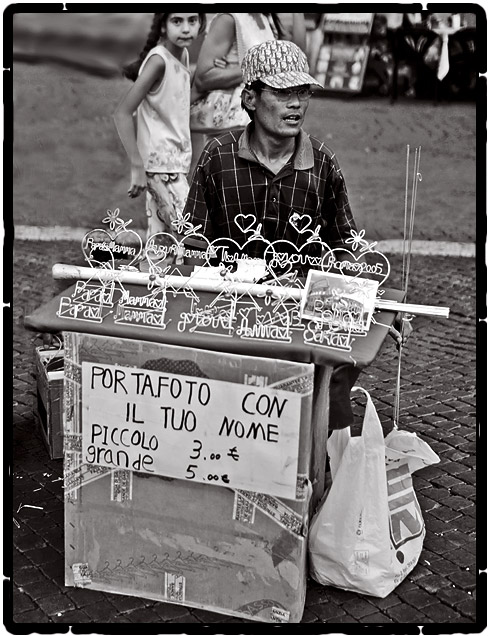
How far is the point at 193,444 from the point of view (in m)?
3.15

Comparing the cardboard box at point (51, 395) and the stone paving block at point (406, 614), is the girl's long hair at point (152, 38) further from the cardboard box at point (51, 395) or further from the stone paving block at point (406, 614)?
the stone paving block at point (406, 614)

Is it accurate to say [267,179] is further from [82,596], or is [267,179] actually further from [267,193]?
[82,596]

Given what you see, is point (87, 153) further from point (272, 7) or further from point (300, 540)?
point (300, 540)

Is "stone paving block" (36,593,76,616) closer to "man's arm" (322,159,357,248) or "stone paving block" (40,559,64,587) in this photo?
"stone paving block" (40,559,64,587)

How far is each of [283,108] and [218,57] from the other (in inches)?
130

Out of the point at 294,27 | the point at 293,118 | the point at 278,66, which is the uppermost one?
the point at 294,27

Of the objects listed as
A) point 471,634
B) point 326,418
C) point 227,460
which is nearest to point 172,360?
point 227,460

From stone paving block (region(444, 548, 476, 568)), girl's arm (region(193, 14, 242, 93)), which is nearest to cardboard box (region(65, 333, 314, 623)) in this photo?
stone paving block (region(444, 548, 476, 568))

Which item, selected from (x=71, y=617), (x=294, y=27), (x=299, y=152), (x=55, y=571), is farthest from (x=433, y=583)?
(x=294, y=27)

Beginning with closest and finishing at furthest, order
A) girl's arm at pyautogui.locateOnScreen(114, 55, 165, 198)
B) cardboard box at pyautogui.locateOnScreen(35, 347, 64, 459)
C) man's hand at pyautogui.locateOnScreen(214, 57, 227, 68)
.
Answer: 1. cardboard box at pyautogui.locateOnScreen(35, 347, 64, 459)
2. girl's arm at pyautogui.locateOnScreen(114, 55, 165, 198)
3. man's hand at pyautogui.locateOnScreen(214, 57, 227, 68)

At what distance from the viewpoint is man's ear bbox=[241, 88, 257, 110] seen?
3.76 m

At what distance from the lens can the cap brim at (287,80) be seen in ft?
11.8

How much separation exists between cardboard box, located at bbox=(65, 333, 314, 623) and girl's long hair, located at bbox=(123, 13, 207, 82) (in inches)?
170

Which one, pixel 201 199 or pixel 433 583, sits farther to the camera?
pixel 201 199
